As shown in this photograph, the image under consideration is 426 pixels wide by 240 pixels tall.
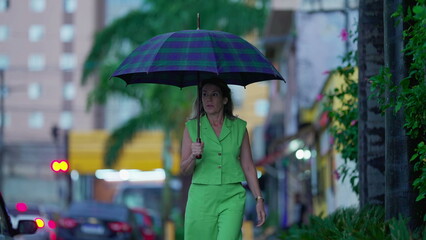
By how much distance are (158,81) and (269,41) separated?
2412cm

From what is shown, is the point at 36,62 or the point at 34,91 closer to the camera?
the point at 34,91

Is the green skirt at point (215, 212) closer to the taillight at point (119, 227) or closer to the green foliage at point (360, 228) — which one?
the green foliage at point (360, 228)

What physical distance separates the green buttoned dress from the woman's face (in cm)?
9

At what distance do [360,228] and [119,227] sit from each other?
14.7 m

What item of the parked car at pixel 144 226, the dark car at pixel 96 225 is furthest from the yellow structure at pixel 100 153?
the dark car at pixel 96 225

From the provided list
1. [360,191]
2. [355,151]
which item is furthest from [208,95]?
[355,151]

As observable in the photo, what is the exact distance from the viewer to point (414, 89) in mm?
6711

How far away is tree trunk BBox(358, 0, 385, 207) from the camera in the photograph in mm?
9547

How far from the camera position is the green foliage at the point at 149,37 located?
102 feet

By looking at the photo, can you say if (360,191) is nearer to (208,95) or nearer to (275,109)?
(208,95)

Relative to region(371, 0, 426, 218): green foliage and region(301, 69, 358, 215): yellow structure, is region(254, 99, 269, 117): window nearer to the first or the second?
region(301, 69, 358, 215): yellow structure

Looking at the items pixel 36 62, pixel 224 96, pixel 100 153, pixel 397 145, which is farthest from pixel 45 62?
pixel 397 145

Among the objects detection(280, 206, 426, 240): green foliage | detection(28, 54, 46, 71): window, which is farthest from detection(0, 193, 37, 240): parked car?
detection(28, 54, 46, 71): window

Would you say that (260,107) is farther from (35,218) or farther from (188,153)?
(188,153)
